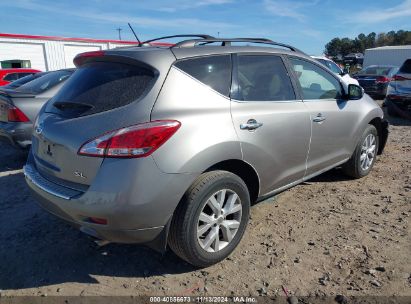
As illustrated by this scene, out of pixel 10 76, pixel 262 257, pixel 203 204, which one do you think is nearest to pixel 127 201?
pixel 203 204

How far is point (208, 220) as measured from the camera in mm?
2809

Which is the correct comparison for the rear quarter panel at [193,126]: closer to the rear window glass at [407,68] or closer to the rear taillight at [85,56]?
the rear taillight at [85,56]

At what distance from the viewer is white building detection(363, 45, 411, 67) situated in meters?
29.1

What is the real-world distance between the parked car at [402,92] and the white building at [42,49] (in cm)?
2553

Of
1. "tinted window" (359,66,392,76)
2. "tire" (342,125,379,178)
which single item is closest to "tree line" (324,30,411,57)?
"tinted window" (359,66,392,76)

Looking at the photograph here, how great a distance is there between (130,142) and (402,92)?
28.9 ft

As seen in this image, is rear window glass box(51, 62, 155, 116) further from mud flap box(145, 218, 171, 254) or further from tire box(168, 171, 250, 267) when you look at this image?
mud flap box(145, 218, 171, 254)

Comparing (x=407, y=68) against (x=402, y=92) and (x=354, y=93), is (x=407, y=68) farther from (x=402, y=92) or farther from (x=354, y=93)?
(x=354, y=93)

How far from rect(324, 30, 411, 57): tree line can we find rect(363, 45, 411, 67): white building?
43.6 meters

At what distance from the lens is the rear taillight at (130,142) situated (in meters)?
2.39

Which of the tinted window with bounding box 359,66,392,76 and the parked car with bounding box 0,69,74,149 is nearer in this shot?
the parked car with bounding box 0,69,74,149

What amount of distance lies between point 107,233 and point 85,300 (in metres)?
0.54

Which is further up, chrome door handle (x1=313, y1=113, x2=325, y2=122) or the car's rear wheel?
chrome door handle (x1=313, y1=113, x2=325, y2=122)

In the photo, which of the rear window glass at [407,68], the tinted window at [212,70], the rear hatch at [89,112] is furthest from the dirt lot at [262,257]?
the rear window glass at [407,68]
